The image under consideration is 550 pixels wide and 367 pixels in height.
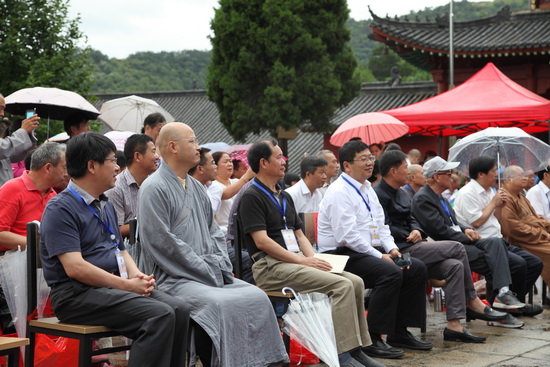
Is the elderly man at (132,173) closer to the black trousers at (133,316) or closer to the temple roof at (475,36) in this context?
the black trousers at (133,316)

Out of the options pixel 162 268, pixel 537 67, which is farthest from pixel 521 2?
pixel 162 268

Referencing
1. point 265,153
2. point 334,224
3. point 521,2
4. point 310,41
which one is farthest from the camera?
point 521,2

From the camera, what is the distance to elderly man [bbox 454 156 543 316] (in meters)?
7.64

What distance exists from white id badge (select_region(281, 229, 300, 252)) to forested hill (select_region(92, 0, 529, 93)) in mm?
38888

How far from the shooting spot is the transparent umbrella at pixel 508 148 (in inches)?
331

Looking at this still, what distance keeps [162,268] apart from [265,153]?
5.10 feet

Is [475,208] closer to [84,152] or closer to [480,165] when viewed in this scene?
[480,165]

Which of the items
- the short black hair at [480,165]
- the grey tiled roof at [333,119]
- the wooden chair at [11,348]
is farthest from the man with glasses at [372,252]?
the grey tiled roof at [333,119]

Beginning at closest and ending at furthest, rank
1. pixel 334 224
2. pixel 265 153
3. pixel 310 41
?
pixel 265 153, pixel 334 224, pixel 310 41

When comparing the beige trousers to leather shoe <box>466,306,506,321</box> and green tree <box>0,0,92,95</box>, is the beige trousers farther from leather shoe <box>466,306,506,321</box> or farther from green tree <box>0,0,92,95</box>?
green tree <box>0,0,92,95</box>

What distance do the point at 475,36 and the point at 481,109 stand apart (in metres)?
9.27

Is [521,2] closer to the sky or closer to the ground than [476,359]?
closer to the sky

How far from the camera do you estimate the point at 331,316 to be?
5102mm

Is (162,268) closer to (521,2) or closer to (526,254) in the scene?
(526,254)
